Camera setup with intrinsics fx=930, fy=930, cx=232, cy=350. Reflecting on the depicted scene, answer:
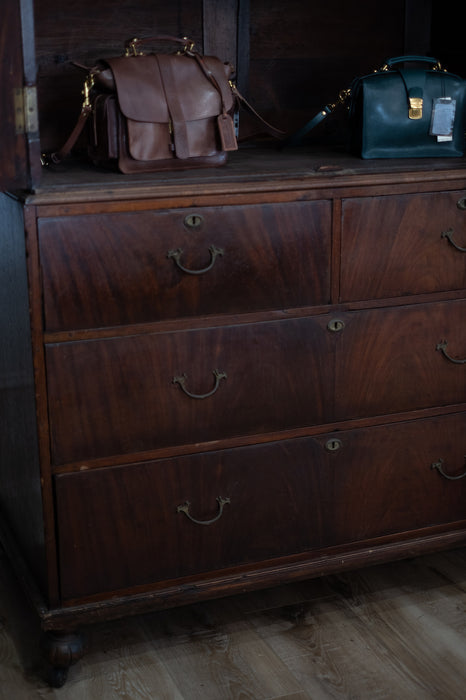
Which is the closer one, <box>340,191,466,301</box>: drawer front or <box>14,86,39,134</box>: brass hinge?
<box>14,86,39,134</box>: brass hinge

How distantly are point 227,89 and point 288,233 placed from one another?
0.38 meters

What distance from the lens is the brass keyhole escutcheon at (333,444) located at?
2.18 metres

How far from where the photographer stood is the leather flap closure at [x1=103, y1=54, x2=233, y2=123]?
2008 millimetres

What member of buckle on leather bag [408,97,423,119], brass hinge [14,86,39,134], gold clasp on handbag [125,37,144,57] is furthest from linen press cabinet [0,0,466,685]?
gold clasp on handbag [125,37,144,57]

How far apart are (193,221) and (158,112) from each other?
0.28 metres

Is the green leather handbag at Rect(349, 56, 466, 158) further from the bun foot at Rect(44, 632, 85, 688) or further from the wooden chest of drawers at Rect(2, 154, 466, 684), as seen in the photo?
the bun foot at Rect(44, 632, 85, 688)

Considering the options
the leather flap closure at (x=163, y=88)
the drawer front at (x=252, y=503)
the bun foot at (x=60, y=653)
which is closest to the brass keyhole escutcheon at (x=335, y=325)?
the drawer front at (x=252, y=503)

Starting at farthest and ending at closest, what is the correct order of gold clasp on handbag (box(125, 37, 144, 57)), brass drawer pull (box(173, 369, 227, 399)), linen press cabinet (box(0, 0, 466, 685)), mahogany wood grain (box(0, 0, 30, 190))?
gold clasp on handbag (box(125, 37, 144, 57)) → brass drawer pull (box(173, 369, 227, 399)) → linen press cabinet (box(0, 0, 466, 685)) → mahogany wood grain (box(0, 0, 30, 190))

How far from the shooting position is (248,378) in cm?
206

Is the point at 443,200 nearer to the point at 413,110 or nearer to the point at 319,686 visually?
the point at 413,110

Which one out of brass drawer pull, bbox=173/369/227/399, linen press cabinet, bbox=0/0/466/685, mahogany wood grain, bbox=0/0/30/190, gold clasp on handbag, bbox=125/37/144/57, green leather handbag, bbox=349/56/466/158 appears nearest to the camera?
mahogany wood grain, bbox=0/0/30/190

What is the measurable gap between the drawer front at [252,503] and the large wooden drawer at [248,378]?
0.07 m

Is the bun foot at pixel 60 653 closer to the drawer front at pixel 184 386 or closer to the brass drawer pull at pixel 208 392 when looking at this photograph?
the drawer front at pixel 184 386

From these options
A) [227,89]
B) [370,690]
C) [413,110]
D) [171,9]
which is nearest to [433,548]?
[370,690]
